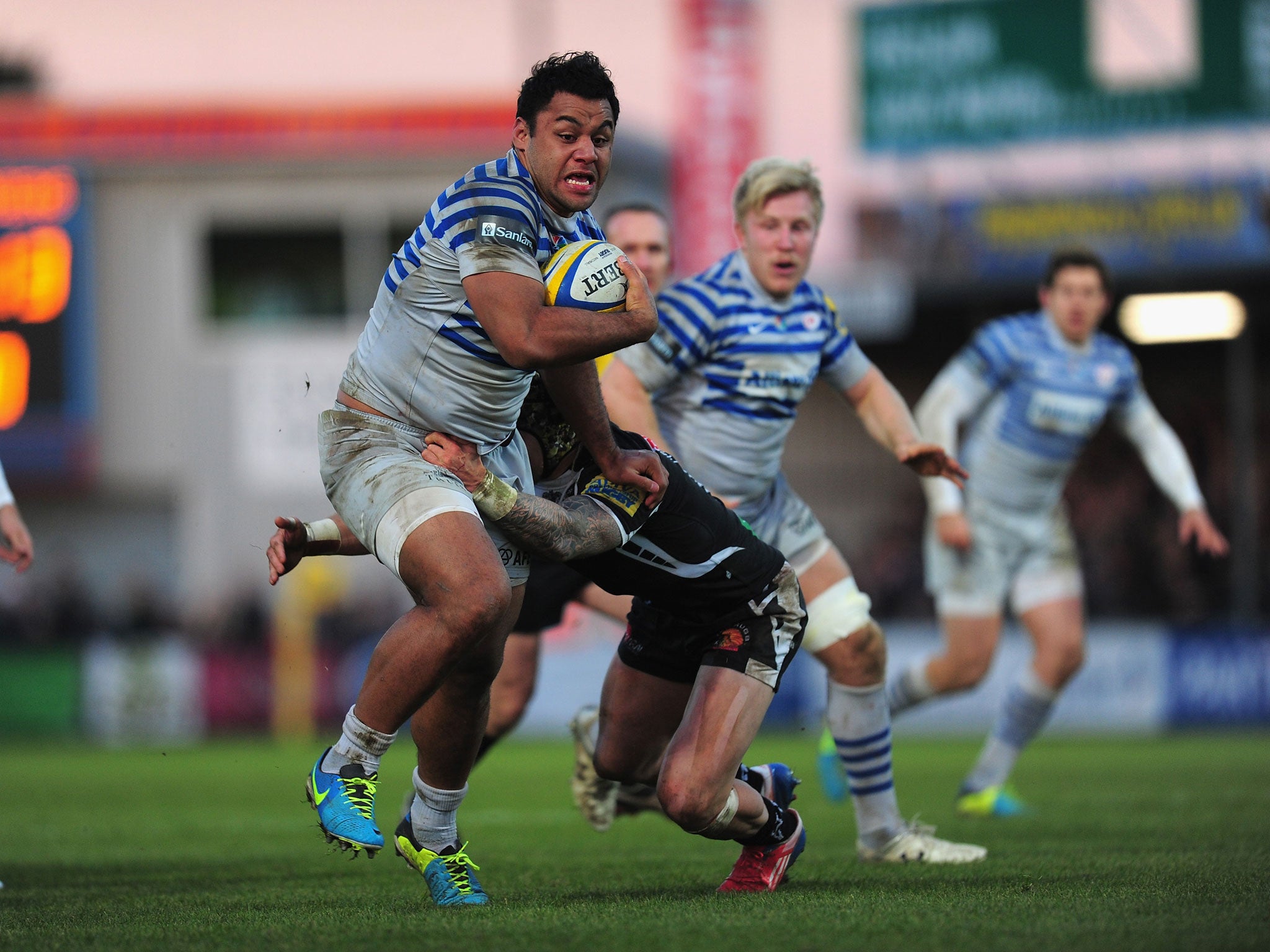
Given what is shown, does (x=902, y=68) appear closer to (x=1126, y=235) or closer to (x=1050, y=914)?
(x=1126, y=235)

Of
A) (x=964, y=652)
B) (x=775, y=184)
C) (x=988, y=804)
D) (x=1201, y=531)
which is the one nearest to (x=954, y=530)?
(x=964, y=652)

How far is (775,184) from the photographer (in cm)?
672

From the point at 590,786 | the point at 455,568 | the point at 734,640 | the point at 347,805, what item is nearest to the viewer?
the point at 347,805

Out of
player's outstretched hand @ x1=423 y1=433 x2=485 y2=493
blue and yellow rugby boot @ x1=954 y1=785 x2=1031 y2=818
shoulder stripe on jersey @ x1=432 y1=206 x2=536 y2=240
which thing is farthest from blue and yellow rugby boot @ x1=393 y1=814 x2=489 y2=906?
blue and yellow rugby boot @ x1=954 y1=785 x2=1031 y2=818

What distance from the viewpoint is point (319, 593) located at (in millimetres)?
22922

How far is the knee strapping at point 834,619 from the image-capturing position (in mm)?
6570

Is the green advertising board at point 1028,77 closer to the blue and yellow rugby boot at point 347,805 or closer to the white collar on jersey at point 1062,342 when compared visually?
the white collar on jersey at point 1062,342

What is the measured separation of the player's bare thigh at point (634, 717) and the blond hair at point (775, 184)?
193 centimetres

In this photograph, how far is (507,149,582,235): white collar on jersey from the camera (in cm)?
514

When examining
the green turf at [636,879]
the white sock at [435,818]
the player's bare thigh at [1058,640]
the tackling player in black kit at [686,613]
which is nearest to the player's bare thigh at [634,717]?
the tackling player in black kit at [686,613]

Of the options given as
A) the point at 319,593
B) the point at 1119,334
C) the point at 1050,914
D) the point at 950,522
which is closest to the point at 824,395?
the point at 1119,334

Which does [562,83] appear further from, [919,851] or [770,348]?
[919,851]

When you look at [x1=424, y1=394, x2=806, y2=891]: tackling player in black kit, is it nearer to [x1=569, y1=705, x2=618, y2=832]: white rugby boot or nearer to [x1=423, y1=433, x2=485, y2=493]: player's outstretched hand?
[x1=423, y1=433, x2=485, y2=493]: player's outstretched hand

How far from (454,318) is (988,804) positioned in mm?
5146
